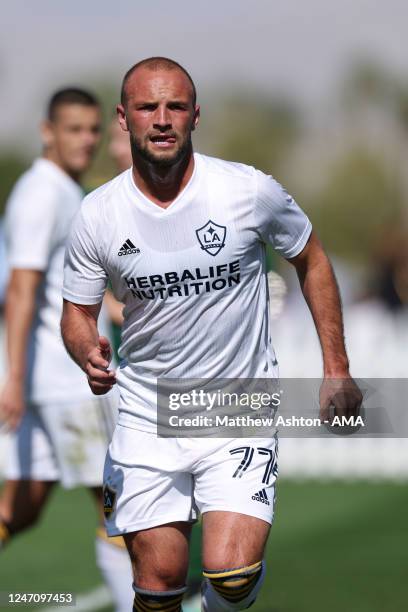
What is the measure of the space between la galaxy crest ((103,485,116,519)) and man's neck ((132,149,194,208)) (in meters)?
1.26

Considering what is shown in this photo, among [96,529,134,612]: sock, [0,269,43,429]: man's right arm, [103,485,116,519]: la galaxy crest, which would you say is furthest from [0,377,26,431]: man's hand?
[103,485,116,519]: la galaxy crest

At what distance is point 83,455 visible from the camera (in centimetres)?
739

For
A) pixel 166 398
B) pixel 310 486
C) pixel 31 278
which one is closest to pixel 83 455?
pixel 31 278

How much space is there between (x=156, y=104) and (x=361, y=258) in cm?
6974

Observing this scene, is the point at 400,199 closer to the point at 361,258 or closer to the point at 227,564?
the point at 361,258


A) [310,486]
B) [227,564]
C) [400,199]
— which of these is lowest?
[400,199]

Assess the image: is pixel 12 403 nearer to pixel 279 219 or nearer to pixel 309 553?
pixel 279 219

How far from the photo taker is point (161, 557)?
5.42 meters

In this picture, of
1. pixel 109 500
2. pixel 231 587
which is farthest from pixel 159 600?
pixel 109 500

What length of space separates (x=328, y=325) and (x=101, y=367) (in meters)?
1.00

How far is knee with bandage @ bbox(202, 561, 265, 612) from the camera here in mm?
5297

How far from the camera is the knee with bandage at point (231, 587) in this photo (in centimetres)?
530

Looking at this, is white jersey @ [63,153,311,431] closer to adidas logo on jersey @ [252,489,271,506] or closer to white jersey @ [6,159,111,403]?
adidas logo on jersey @ [252,489,271,506]

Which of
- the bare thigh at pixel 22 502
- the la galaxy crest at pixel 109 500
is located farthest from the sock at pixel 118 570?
the la galaxy crest at pixel 109 500
